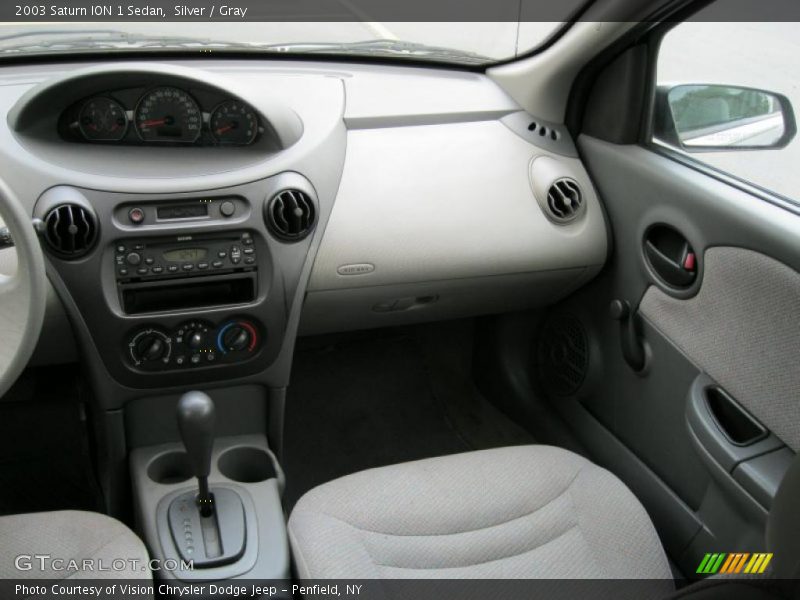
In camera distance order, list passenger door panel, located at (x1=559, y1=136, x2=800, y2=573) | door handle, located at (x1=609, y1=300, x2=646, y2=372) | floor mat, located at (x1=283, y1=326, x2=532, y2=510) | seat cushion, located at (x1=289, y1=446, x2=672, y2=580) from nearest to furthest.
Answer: seat cushion, located at (x1=289, y1=446, x2=672, y2=580)
passenger door panel, located at (x1=559, y1=136, x2=800, y2=573)
door handle, located at (x1=609, y1=300, x2=646, y2=372)
floor mat, located at (x1=283, y1=326, x2=532, y2=510)

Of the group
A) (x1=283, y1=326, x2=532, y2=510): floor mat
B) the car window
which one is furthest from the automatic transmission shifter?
the car window

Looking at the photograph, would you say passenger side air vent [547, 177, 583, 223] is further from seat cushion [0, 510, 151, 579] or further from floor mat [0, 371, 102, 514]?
floor mat [0, 371, 102, 514]

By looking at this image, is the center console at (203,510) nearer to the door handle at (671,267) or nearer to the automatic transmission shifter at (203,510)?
the automatic transmission shifter at (203,510)

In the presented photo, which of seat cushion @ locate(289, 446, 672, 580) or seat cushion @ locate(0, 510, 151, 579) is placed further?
seat cushion @ locate(289, 446, 672, 580)

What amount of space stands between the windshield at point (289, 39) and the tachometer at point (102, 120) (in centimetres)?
29

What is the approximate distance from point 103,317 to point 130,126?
0.40 m

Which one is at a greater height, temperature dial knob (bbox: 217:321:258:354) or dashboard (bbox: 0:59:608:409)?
dashboard (bbox: 0:59:608:409)

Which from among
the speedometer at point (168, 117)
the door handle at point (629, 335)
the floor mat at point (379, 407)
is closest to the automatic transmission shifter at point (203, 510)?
the speedometer at point (168, 117)

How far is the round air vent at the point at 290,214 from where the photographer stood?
1688 mm

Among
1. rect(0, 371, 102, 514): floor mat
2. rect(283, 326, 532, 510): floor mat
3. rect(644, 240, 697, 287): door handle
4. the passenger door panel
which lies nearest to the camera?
the passenger door panel

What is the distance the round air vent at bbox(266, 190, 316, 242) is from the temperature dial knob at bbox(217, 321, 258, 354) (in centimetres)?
22

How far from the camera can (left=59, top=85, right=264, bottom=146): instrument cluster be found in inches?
64.9

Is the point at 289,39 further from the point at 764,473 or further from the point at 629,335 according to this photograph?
the point at 764,473

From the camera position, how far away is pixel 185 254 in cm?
166
